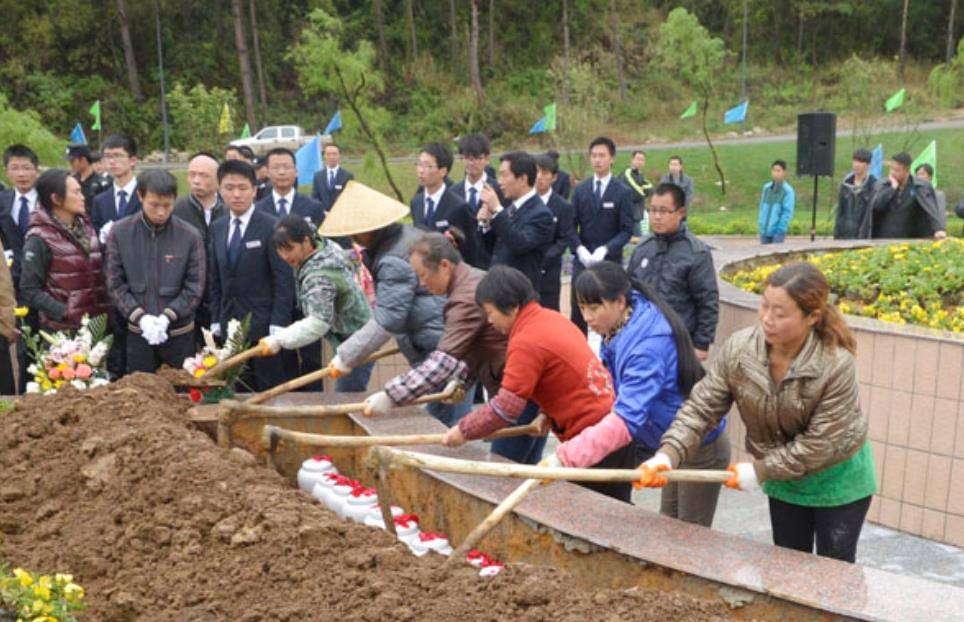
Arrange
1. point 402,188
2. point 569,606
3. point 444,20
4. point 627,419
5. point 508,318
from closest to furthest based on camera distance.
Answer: point 569,606 → point 627,419 → point 508,318 → point 402,188 → point 444,20

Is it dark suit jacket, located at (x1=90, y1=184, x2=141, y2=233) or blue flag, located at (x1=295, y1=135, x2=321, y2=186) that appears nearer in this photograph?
dark suit jacket, located at (x1=90, y1=184, x2=141, y2=233)

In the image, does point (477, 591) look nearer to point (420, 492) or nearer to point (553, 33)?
point (420, 492)

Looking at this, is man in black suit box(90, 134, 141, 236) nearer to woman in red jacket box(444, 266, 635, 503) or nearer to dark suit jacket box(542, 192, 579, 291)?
dark suit jacket box(542, 192, 579, 291)

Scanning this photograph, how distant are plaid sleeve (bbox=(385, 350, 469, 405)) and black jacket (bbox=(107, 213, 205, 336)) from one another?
2.26 meters

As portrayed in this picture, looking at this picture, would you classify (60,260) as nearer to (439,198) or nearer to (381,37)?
(439,198)

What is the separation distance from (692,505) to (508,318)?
1.10 m

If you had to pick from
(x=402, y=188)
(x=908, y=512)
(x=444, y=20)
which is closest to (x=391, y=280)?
(x=908, y=512)

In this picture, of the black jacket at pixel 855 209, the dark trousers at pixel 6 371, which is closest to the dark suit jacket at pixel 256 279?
the dark trousers at pixel 6 371

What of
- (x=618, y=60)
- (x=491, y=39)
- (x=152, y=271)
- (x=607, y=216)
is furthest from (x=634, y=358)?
(x=491, y=39)

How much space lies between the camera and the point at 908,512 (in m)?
5.55

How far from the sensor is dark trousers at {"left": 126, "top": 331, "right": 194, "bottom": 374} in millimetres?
6758

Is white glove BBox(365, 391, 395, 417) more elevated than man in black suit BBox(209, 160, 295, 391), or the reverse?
man in black suit BBox(209, 160, 295, 391)

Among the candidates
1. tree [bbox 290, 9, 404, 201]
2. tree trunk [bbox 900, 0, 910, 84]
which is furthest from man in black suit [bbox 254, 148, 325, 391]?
tree trunk [bbox 900, 0, 910, 84]

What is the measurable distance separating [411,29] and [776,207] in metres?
33.3
